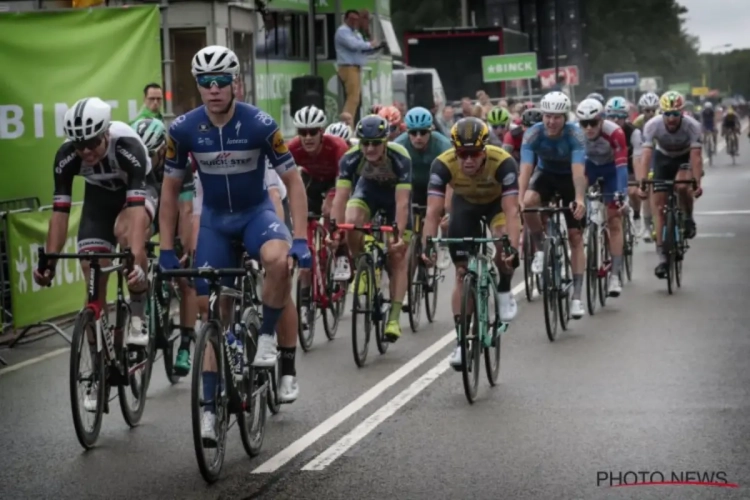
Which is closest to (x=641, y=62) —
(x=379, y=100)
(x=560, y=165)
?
(x=379, y=100)

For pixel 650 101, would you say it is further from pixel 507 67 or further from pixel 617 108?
pixel 507 67

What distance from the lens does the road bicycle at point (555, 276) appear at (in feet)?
45.1

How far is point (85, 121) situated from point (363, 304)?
3.49 meters

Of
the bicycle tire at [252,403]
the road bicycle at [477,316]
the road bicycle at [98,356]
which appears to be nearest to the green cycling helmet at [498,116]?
the road bicycle at [477,316]

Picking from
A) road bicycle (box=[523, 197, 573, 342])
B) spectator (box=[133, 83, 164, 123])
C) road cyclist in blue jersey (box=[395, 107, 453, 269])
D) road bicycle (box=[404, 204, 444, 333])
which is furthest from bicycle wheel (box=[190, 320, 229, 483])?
spectator (box=[133, 83, 164, 123])

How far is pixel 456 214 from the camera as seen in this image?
41.0 feet

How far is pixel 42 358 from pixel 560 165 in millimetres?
4648

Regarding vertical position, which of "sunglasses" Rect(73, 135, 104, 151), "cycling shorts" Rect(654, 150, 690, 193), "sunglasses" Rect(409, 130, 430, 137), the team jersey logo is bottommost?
"cycling shorts" Rect(654, 150, 690, 193)

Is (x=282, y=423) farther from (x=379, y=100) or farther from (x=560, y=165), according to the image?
(x=379, y=100)

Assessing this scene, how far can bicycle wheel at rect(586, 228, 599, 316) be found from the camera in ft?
51.4

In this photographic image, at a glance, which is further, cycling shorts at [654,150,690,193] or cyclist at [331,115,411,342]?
cycling shorts at [654,150,690,193]

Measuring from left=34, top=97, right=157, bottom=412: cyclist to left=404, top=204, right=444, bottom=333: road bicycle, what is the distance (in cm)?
412

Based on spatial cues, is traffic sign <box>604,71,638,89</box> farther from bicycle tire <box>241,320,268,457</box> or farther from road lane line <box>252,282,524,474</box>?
bicycle tire <box>241,320,268,457</box>

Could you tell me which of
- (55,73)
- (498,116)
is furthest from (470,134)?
(498,116)
